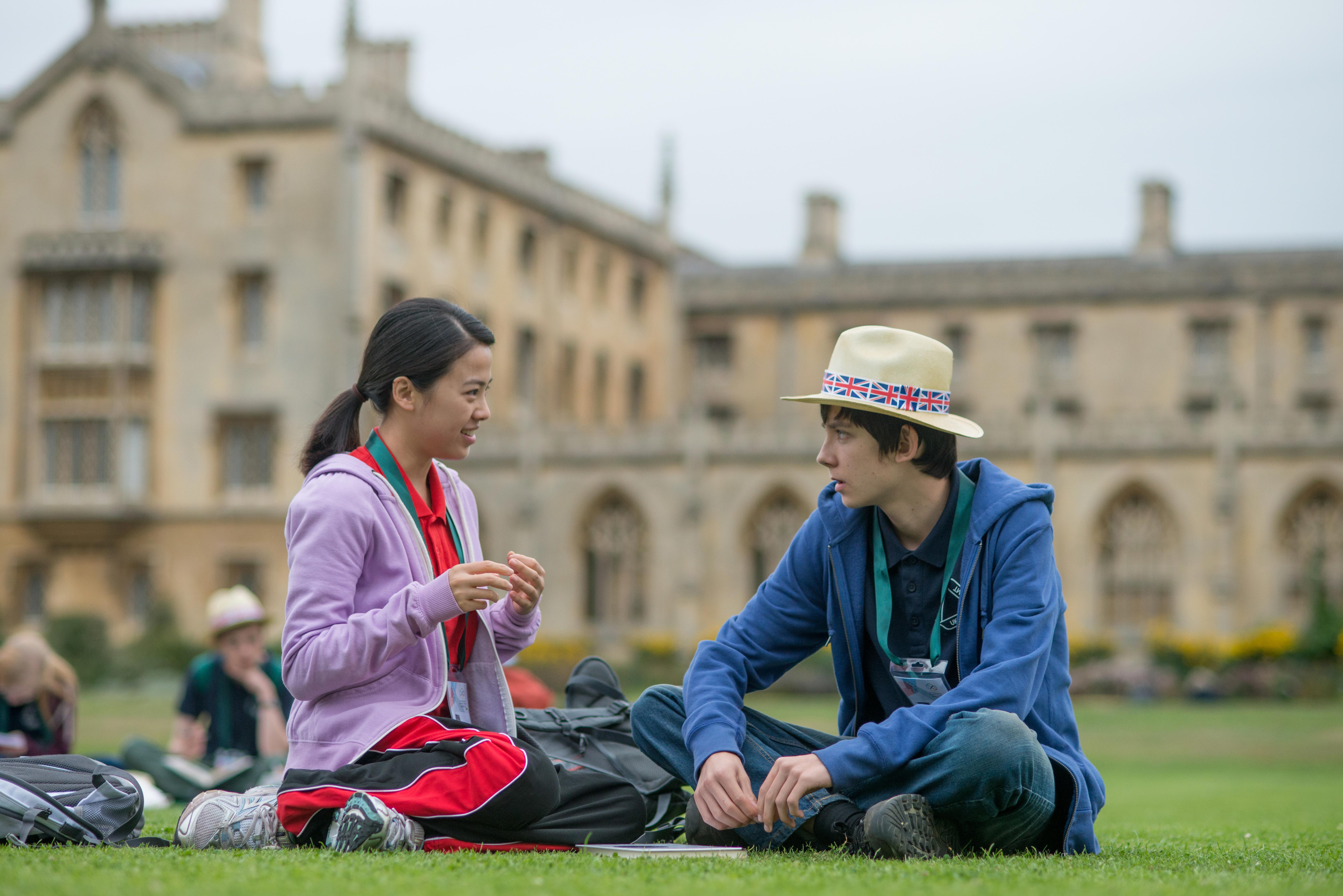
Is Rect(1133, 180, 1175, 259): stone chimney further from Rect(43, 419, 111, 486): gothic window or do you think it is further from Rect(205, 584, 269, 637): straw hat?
Rect(205, 584, 269, 637): straw hat

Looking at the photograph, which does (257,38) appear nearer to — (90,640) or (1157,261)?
(90,640)

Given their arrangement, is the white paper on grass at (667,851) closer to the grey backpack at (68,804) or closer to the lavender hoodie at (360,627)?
the lavender hoodie at (360,627)

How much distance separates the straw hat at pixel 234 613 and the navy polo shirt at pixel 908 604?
530 cm

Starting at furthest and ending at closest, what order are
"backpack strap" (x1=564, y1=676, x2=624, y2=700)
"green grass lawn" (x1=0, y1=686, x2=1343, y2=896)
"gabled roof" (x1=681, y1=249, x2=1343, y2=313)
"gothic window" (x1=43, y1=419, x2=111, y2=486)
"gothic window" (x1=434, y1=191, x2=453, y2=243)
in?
"gabled roof" (x1=681, y1=249, x2=1343, y2=313) → "gothic window" (x1=434, y1=191, x2=453, y2=243) → "gothic window" (x1=43, y1=419, x2=111, y2=486) → "backpack strap" (x1=564, y1=676, x2=624, y2=700) → "green grass lawn" (x1=0, y1=686, x2=1343, y2=896)

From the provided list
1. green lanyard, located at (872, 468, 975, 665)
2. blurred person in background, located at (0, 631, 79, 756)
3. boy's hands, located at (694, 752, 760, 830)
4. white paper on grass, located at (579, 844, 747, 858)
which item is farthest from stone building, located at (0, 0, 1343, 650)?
boy's hands, located at (694, 752, 760, 830)

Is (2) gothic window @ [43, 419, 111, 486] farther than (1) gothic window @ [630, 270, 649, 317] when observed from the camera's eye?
No

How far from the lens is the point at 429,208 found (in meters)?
37.4

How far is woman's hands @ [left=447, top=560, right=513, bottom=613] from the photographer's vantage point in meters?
4.59

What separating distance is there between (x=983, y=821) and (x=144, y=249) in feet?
109

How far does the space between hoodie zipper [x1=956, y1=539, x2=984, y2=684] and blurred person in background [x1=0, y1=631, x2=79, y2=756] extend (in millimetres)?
4944

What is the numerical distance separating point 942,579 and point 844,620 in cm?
31

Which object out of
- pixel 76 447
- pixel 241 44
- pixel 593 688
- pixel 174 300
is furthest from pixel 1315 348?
pixel 593 688

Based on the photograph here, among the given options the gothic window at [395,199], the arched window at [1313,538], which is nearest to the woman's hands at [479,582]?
the arched window at [1313,538]

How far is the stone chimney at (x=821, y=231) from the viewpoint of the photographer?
47.1 m
